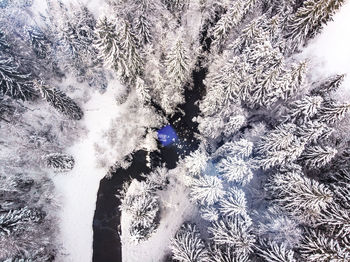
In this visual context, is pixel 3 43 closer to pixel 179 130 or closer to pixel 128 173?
pixel 128 173

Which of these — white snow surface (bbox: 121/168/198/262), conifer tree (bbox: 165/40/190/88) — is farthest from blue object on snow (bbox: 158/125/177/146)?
conifer tree (bbox: 165/40/190/88)

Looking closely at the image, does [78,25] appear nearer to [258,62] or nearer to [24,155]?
[24,155]

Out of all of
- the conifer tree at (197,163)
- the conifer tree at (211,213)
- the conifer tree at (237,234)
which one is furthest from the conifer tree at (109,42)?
the conifer tree at (237,234)

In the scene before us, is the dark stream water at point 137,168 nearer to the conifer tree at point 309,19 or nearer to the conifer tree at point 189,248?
the conifer tree at point 189,248

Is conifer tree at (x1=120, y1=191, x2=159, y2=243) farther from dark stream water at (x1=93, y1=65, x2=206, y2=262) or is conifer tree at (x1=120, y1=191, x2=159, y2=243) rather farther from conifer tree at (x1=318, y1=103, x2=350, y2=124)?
conifer tree at (x1=318, y1=103, x2=350, y2=124)

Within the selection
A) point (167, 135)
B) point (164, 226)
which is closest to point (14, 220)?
point (164, 226)

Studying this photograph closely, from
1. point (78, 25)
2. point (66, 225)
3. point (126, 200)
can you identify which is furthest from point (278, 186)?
point (78, 25)
